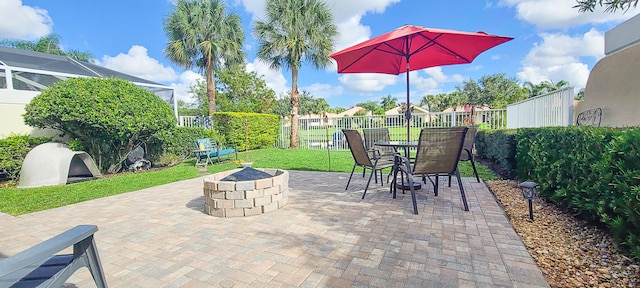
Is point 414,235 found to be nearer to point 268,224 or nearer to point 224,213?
point 268,224

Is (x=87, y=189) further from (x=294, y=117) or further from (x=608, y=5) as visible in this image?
(x=608, y=5)

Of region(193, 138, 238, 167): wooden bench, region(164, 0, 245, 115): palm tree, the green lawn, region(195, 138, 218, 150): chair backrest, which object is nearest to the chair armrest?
the green lawn

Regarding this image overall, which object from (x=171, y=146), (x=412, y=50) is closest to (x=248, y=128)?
(x=171, y=146)

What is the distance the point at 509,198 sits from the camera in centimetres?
367

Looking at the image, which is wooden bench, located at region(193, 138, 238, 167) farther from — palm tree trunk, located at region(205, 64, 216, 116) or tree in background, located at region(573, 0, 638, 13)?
tree in background, located at region(573, 0, 638, 13)

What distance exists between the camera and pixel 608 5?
4.32 metres

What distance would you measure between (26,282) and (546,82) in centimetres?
3831

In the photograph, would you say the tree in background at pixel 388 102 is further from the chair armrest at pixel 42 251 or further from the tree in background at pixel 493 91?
the chair armrest at pixel 42 251

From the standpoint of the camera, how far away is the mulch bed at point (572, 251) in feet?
5.63

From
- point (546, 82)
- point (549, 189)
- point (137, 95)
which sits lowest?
point (549, 189)

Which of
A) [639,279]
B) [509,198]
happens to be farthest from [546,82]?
[639,279]

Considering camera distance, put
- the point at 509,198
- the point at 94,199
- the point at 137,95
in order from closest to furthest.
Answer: the point at 509,198, the point at 94,199, the point at 137,95

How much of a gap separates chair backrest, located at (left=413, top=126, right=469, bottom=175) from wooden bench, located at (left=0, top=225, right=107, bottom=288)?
9.66 ft

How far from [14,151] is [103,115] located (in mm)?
1884
